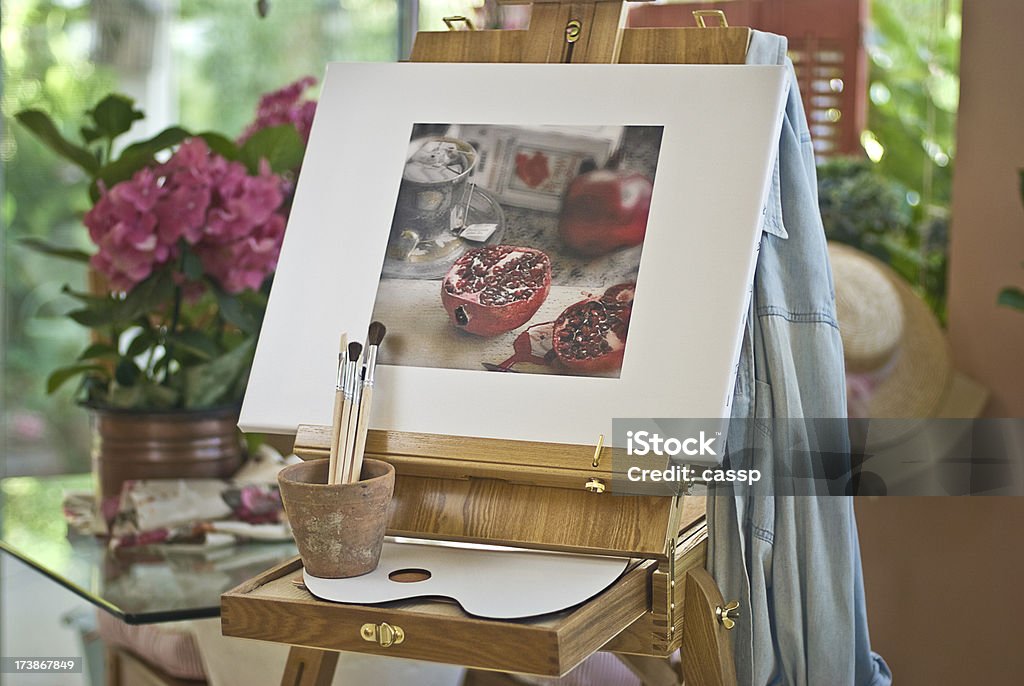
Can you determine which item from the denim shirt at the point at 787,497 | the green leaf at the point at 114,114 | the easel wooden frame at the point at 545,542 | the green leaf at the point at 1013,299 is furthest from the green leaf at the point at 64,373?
the green leaf at the point at 1013,299

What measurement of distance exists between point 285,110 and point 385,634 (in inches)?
46.1

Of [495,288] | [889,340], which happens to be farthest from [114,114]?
[889,340]

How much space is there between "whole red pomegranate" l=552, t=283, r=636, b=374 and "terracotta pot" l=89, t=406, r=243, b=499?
82cm

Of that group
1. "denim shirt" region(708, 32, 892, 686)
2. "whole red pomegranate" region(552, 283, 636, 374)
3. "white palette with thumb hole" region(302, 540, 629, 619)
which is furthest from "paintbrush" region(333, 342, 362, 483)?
"denim shirt" region(708, 32, 892, 686)

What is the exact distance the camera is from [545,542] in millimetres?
1071

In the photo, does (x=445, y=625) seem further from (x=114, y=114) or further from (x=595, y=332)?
(x=114, y=114)

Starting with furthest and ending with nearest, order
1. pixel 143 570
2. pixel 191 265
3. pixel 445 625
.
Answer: pixel 191 265 < pixel 143 570 < pixel 445 625

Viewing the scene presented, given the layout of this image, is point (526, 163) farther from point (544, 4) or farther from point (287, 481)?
point (287, 481)

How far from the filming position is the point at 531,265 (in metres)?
1.15

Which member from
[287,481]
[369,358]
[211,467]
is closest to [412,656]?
[287,481]

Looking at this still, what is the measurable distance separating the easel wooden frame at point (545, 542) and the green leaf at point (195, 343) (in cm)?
65

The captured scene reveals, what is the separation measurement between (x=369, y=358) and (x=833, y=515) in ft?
1.83

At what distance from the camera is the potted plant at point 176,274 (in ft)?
5.39

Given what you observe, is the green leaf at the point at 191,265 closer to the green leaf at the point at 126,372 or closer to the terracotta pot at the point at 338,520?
the green leaf at the point at 126,372
